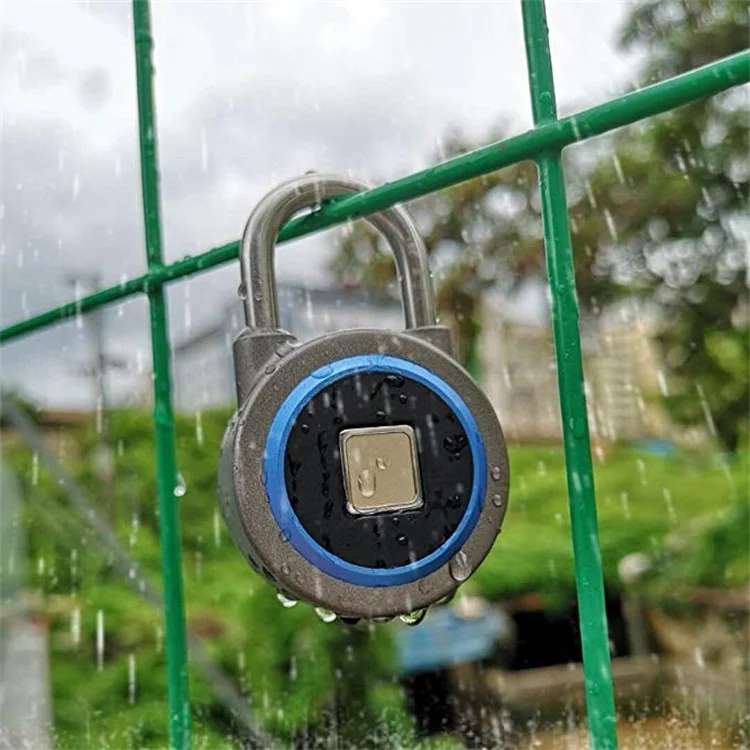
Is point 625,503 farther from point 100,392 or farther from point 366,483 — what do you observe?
point 366,483

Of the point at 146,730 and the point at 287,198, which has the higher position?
the point at 287,198

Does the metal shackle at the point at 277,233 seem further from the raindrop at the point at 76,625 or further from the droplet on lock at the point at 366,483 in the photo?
the raindrop at the point at 76,625

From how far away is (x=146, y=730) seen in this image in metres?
1.07

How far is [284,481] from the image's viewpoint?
471mm

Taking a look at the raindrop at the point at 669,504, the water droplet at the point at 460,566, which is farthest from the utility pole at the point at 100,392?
the raindrop at the point at 669,504

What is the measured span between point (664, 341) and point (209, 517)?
3.47 meters

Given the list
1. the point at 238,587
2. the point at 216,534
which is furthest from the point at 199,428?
the point at 238,587

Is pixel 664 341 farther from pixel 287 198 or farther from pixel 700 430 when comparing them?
pixel 287 198

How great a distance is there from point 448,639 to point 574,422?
88.1 inches

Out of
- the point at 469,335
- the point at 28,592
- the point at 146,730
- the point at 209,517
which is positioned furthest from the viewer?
the point at 469,335

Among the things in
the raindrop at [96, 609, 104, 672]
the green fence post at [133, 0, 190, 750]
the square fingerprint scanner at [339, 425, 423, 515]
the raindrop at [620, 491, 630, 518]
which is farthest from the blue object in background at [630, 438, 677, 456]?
the square fingerprint scanner at [339, 425, 423, 515]

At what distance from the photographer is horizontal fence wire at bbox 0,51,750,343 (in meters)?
0.43

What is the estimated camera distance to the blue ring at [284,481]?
0.47 meters

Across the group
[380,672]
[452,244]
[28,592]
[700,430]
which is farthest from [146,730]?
[700,430]
